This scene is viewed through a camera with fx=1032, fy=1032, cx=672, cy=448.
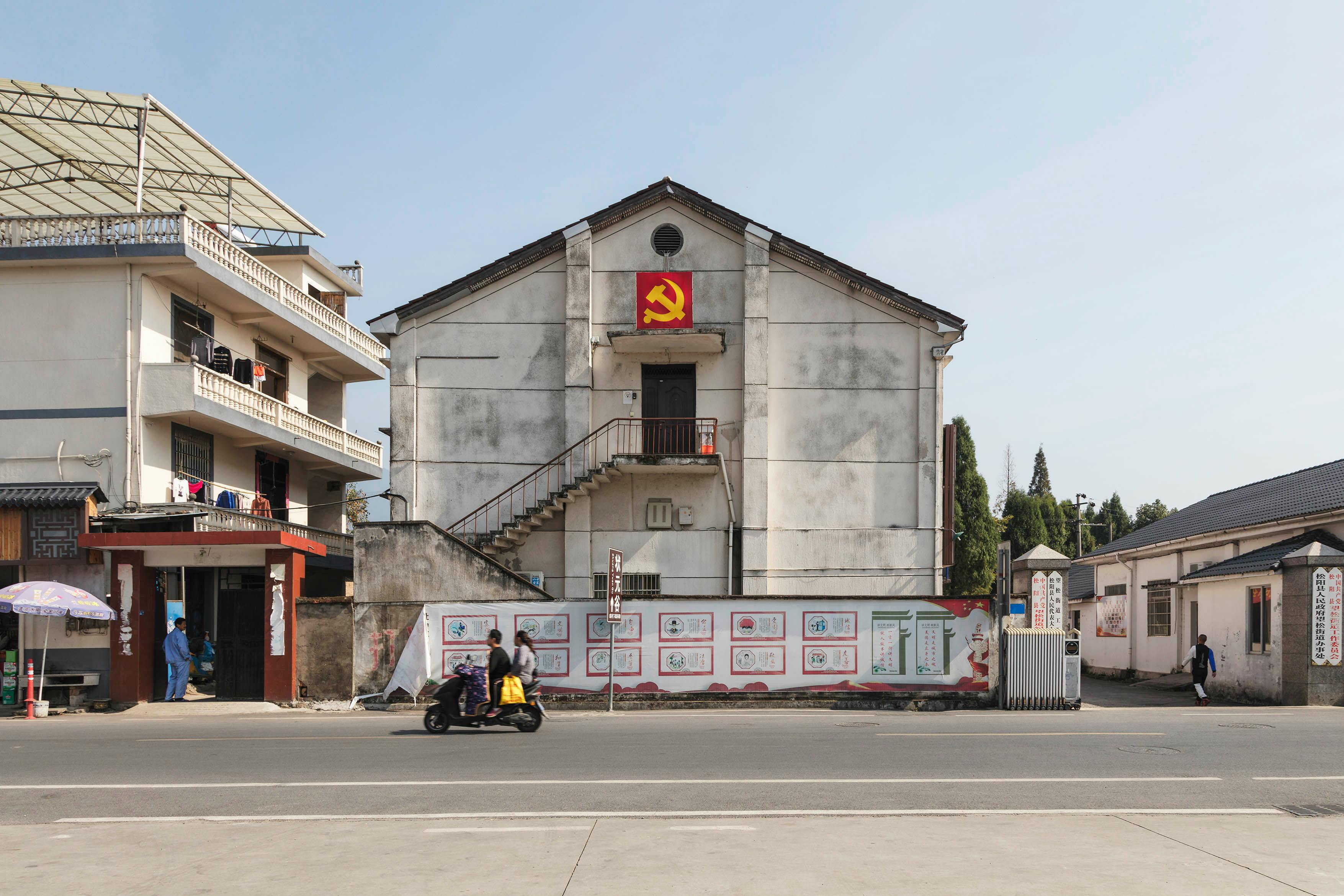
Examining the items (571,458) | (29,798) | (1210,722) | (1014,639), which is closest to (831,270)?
(571,458)

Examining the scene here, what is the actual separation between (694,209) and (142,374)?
44.5ft

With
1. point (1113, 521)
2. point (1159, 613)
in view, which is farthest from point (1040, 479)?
point (1159, 613)

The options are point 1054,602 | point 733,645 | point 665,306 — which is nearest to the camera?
point 733,645

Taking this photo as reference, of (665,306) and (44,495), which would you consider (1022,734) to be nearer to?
(665,306)

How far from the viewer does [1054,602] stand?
2233 centimetres

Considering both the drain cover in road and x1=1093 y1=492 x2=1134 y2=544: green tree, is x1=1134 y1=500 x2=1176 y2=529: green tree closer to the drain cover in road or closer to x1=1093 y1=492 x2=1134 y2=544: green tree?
x1=1093 y1=492 x2=1134 y2=544: green tree

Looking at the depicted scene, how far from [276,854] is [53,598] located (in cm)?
1491

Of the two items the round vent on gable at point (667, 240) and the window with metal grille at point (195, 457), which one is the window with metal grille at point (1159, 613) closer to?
the round vent on gable at point (667, 240)

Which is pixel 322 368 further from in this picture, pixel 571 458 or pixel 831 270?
pixel 831 270

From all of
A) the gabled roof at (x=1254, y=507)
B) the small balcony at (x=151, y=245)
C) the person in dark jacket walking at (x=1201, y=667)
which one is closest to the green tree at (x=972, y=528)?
the gabled roof at (x=1254, y=507)

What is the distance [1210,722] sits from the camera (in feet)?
55.4

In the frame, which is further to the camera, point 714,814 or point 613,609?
point 613,609

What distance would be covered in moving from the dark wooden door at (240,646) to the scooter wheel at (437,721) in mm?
7457

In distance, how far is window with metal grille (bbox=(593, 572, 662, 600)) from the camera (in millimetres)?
24906
